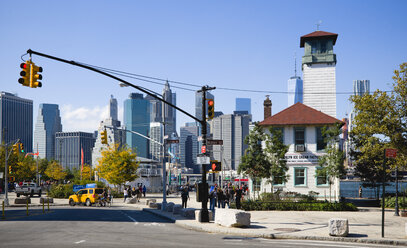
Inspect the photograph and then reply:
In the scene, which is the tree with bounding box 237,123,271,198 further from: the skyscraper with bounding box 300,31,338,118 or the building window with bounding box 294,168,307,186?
the skyscraper with bounding box 300,31,338,118

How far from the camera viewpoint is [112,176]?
54000mm

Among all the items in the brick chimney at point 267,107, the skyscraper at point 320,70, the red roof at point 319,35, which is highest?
the red roof at point 319,35

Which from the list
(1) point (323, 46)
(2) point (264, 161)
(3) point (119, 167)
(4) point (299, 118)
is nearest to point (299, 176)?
(4) point (299, 118)

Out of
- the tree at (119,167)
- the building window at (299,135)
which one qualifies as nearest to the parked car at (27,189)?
the tree at (119,167)

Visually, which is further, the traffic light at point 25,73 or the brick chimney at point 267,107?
the brick chimney at point 267,107

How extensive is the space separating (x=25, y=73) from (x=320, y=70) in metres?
98.3

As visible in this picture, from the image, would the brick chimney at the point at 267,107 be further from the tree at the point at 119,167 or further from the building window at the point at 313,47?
the building window at the point at 313,47

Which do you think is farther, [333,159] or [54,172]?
[54,172]

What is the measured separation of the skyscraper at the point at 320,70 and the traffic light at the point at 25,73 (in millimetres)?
82483

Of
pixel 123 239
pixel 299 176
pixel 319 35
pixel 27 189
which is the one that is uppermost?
pixel 319 35

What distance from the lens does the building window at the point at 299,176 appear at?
144ft

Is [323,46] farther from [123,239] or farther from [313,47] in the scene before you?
[123,239]

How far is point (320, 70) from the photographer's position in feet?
352

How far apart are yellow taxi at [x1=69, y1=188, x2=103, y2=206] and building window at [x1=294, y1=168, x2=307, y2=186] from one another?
19.4m
